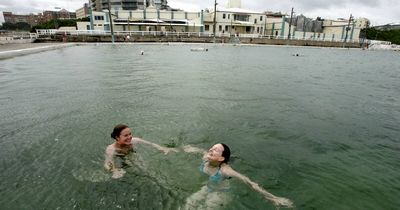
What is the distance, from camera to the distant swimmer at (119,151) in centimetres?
518

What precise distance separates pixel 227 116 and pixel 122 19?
7229 centimetres

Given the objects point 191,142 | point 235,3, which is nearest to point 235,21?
point 235,3

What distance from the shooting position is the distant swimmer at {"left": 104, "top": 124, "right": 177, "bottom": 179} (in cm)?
518

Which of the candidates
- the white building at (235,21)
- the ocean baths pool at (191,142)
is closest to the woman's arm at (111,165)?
the ocean baths pool at (191,142)

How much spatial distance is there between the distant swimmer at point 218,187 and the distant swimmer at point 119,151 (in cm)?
164

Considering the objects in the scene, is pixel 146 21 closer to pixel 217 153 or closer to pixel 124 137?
pixel 124 137

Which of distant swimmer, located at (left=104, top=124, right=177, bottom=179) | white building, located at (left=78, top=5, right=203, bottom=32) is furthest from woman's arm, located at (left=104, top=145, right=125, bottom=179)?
white building, located at (left=78, top=5, right=203, bottom=32)

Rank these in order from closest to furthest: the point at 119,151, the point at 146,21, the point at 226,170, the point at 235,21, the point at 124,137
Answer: the point at 226,170 → the point at 124,137 → the point at 119,151 → the point at 146,21 → the point at 235,21

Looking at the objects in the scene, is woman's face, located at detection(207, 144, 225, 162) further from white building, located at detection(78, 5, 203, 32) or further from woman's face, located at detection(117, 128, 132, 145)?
white building, located at detection(78, 5, 203, 32)

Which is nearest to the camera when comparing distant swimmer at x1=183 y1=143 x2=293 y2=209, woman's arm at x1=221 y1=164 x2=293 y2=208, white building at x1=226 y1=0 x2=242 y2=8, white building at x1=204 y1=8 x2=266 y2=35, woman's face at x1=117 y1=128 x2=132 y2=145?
distant swimmer at x1=183 y1=143 x2=293 y2=209

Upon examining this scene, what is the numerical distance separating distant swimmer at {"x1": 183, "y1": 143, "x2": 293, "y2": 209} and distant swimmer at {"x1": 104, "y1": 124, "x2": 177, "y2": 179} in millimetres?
1638

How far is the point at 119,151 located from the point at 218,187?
2.17 m

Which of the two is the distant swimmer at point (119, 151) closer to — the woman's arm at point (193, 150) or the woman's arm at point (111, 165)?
the woman's arm at point (111, 165)

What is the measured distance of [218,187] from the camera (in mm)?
4777
